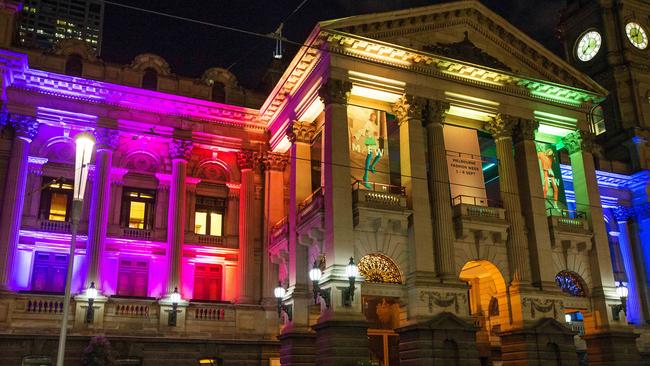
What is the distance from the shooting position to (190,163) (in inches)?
1409

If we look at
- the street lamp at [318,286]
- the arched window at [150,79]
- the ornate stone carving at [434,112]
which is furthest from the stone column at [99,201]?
the ornate stone carving at [434,112]

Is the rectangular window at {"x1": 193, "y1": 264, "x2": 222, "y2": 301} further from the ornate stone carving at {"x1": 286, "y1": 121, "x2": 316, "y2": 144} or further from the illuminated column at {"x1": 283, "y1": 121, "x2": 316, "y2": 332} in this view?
the ornate stone carving at {"x1": 286, "y1": 121, "x2": 316, "y2": 144}

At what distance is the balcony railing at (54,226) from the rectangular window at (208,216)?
22.4 ft

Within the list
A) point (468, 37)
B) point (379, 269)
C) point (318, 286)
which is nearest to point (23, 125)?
point (318, 286)

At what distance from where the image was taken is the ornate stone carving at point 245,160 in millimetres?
36125

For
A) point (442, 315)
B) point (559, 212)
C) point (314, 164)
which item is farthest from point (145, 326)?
point (559, 212)

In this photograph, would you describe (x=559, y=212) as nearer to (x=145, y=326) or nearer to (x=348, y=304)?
(x=348, y=304)

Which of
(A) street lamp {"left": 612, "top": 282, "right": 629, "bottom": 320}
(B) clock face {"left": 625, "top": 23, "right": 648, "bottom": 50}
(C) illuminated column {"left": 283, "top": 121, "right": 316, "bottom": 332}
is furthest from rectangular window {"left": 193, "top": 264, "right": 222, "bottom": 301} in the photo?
(B) clock face {"left": 625, "top": 23, "right": 648, "bottom": 50}

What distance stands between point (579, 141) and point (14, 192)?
30264 millimetres

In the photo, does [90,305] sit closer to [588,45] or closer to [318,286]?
[318,286]

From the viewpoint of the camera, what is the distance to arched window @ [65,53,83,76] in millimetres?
33781

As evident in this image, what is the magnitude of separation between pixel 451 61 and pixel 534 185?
310 inches

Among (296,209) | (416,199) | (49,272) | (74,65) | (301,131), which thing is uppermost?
(74,65)

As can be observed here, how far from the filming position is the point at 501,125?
33625mm
